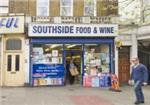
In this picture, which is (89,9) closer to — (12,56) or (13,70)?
(12,56)

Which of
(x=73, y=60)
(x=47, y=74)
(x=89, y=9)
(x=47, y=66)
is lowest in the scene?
(x=47, y=74)

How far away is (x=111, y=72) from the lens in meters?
28.3

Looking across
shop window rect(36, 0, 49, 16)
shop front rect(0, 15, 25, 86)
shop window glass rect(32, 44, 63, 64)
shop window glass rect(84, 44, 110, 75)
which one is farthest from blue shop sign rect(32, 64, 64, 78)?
shop window rect(36, 0, 49, 16)

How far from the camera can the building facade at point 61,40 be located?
89.8 ft

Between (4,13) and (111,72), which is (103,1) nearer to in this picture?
(111,72)

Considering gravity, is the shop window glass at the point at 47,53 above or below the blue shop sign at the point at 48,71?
above

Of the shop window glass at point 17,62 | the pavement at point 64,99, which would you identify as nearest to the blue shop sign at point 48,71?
the shop window glass at point 17,62

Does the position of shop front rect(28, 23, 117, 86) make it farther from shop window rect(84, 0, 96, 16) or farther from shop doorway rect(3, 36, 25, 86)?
shop window rect(84, 0, 96, 16)

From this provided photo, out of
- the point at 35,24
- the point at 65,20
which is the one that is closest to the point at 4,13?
the point at 35,24

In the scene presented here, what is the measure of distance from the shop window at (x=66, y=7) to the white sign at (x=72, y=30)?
64.3 inches

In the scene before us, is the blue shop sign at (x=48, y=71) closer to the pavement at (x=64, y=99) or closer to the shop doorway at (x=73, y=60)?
the shop doorway at (x=73, y=60)

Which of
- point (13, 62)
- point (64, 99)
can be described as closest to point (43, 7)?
point (13, 62)

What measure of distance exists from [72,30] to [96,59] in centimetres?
271

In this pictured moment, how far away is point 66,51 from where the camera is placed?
92.0 ft
